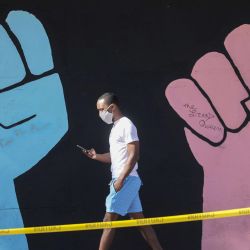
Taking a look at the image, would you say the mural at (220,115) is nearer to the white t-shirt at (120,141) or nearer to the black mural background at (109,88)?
the black mural background at (109,88)

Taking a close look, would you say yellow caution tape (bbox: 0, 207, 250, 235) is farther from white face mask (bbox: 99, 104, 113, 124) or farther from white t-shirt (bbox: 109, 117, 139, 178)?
white face mask (bbox: 99, 104, 113, 124)

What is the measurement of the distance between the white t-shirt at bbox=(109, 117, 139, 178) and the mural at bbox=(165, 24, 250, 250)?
0.81m

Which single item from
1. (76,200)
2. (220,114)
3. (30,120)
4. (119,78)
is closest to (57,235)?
(76,200)

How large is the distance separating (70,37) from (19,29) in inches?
21.3

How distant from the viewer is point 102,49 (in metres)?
5.91

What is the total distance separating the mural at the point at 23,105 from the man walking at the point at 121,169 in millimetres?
691

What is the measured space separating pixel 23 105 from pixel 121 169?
1354mm

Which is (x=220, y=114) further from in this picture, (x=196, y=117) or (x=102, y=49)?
(x=102, y=49)

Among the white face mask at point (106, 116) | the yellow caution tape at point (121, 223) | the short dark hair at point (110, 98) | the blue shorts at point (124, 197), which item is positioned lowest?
the yellow caution tape at point (121, 223)

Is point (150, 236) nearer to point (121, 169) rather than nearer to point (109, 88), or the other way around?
point (121, 169)

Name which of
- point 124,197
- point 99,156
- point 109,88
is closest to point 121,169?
point 124,197

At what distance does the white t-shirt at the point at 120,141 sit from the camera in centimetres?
526

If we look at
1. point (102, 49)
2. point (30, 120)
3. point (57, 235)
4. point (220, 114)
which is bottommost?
Result: point (57, 235)

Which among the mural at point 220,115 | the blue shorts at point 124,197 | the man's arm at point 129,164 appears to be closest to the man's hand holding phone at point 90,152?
the blue shorts at point 124,197
